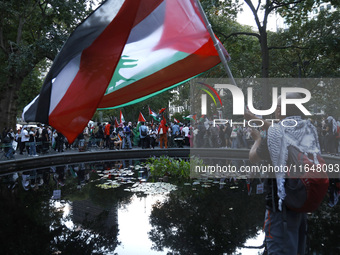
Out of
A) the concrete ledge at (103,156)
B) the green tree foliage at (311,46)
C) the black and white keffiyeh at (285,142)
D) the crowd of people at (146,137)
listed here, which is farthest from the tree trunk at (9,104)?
the black and white keffiyeh at (285,142)

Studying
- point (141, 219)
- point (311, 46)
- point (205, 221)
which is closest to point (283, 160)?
point (205, 221)

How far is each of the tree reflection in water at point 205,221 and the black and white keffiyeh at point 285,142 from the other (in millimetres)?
2844

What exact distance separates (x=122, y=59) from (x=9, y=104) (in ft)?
65.3

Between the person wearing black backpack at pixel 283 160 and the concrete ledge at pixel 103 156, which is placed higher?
the person wearing black backpack at pixel 283 160

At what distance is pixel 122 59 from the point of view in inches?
156

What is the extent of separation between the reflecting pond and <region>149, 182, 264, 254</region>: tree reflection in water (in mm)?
16

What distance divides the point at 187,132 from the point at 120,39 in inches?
827

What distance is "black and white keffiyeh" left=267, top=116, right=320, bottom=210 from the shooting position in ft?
9.04

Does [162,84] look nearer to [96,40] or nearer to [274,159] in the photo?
[96,40]

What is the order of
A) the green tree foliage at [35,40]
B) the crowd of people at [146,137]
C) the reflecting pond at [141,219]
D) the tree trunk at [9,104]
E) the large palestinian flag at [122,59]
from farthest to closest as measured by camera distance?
the tree trunk at [9,104], the crowd of people at [146,137], the green tree foliage at [35,40], the reflecting pond at [141,219], the large palestinian flag at [122,59]

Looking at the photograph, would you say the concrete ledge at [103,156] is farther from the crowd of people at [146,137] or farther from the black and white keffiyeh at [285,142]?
the black and white keffiyeh at [285,142]

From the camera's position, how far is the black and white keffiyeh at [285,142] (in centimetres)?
275

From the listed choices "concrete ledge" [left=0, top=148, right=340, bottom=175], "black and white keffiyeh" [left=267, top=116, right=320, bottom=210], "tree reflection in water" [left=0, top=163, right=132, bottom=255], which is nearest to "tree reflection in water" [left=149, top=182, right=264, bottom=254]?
"tree reflection in water" [left=0, top=163, right=132, bottom=255]

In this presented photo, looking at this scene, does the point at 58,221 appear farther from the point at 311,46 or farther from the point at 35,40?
the point at 35,40
